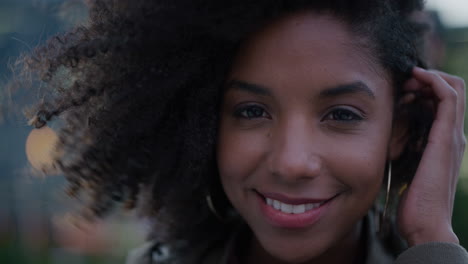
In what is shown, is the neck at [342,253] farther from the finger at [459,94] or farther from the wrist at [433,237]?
the finger at [459,94]

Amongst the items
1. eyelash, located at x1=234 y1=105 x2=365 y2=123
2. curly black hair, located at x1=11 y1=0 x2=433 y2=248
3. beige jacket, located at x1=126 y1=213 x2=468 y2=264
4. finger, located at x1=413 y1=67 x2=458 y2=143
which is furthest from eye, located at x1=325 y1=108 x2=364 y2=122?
beige jacket, located at x1=126 y1=213 x2=468 y2=264

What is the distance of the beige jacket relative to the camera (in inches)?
53.8

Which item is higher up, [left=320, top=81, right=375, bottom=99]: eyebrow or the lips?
→ [left=320, top=81, right=375, bottom=99]: eyebrow

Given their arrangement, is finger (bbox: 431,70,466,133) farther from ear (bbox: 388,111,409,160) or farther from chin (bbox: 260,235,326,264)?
chin (bbox: 260,235,326,264)

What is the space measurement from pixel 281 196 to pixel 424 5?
2.81 ft

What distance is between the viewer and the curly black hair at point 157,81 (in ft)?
4.58

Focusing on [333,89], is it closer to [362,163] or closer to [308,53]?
[308,53]

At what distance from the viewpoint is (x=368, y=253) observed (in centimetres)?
167

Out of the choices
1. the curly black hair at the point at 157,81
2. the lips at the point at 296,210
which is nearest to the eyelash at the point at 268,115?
the curly black hair at the point at 157,81

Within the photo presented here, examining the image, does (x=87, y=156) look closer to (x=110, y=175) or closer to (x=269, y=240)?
(x=110, y=175)

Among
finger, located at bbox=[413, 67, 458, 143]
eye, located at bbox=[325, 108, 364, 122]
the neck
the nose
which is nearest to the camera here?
the nose

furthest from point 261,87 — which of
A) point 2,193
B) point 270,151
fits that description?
point 2,193

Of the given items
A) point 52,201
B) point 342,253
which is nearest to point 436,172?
point 342,253

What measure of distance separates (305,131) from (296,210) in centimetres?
24
